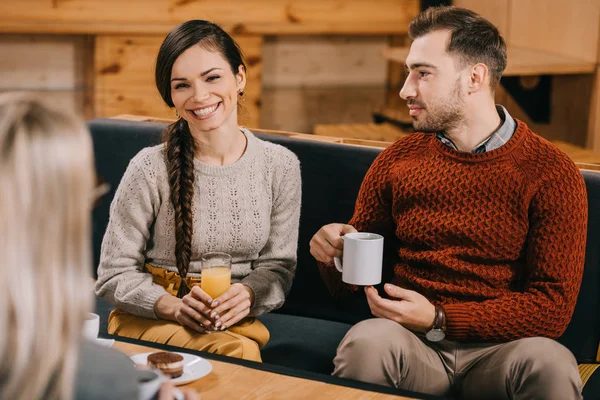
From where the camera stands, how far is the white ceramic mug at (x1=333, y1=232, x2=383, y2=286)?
1.80 meters

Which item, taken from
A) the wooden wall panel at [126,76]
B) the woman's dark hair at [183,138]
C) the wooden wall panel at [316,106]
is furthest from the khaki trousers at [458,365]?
the wooden wall panel at [316,106]

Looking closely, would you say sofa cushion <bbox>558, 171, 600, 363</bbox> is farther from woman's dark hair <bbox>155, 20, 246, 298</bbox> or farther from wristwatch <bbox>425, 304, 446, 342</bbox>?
woman's dark hair <bbox>155, 20, 246, 298</bbox>

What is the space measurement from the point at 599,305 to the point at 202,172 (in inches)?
42.5

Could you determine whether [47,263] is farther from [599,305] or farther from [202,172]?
A: [599,305]

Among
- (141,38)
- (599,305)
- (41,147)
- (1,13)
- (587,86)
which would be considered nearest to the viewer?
(41,147)

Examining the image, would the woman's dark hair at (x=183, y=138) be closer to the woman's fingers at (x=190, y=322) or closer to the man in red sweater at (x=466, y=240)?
the woman's fingers at (x=190, y=322)

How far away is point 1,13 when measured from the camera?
4395mm

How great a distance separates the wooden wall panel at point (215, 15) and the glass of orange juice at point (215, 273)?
2.91 m

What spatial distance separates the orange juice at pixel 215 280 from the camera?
6.40ft

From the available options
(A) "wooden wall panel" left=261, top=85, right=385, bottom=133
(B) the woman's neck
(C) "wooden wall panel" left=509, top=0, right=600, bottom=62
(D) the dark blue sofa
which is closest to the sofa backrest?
(D) the dark blue sofa

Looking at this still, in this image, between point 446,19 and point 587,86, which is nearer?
point 446,19

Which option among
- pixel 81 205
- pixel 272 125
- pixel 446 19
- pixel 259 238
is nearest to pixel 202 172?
pixel 259 238

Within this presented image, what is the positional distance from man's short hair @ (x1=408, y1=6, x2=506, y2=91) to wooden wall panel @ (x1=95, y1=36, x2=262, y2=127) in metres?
2.73

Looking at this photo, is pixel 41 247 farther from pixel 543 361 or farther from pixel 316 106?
pixel 316 106
